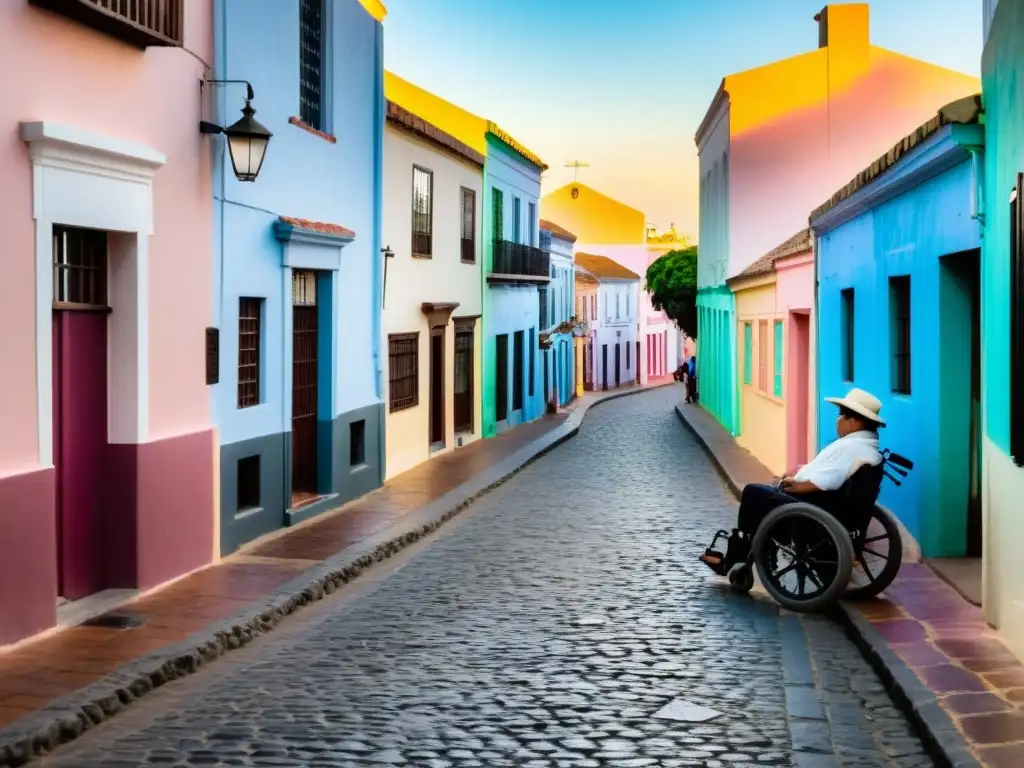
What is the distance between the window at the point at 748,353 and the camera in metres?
25.5

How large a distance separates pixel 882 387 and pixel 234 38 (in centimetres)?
643

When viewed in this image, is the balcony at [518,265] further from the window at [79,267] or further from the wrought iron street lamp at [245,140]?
the window at [79,267]

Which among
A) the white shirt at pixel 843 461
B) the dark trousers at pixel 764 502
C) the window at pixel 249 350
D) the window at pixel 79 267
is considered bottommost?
the dark trousers at pixel 764 502

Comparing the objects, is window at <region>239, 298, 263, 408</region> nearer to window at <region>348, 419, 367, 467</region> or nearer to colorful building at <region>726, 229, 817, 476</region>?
window at <region>348, 419, 367, 467</region>

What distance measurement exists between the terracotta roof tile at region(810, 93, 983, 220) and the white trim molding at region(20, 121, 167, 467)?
17.1 feet

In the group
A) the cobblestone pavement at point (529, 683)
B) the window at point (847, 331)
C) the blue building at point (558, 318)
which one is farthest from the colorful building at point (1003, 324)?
the blue building at point (558, 318)

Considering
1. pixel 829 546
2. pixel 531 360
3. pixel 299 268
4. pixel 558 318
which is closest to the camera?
pixel 829 546

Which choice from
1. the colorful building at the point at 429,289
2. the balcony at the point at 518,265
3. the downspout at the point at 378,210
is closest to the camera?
the downspout at the point at 378,210

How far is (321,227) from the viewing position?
557 inches

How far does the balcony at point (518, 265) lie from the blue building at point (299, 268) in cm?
1166

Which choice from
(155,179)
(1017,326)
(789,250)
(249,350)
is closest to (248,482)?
(249,350)

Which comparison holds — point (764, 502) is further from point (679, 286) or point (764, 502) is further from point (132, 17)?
point (679, 286)

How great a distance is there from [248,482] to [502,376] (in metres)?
18.6

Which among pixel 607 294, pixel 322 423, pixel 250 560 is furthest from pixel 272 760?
pixel 607 294
